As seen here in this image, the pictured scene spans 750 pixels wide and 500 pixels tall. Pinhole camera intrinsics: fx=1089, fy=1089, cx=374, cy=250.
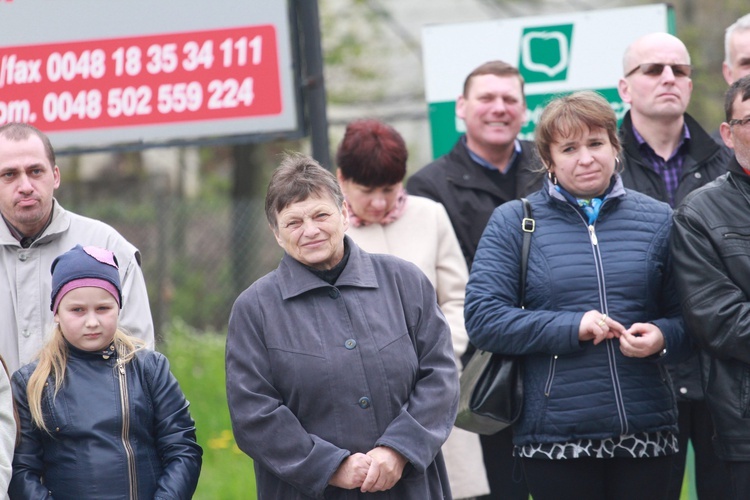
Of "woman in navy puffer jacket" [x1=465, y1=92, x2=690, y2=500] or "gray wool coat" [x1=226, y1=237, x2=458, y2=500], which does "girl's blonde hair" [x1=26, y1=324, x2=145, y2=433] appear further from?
"woman in navy puffer jacket" [x1=465, y1=92, x2=690, y2=500]

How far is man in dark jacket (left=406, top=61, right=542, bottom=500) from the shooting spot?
199 inches

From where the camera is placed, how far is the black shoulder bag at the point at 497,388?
13.1 feet

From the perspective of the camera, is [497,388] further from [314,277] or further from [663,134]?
[663,134]

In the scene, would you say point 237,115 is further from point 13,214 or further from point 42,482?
point 42,482

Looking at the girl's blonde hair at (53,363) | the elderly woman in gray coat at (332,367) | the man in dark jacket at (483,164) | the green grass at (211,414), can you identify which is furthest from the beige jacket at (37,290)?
the green grass at (211,414)

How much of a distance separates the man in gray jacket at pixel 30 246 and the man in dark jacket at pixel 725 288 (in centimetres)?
201

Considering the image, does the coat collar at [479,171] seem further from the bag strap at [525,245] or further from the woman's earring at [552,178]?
the bag strap at [525,245]

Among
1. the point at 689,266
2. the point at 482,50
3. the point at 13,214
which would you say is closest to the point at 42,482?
the point at 13,214

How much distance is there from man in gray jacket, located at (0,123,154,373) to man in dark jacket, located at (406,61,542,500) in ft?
5.10

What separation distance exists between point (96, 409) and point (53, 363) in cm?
23

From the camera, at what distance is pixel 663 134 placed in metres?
4.74

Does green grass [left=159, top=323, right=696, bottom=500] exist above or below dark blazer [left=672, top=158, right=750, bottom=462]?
below

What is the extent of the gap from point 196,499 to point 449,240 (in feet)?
9.37

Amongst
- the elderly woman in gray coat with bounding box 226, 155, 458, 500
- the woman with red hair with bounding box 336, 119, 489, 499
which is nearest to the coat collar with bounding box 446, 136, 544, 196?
Answer: the woman with red hair with bounding box 336, 119, 489, 499
